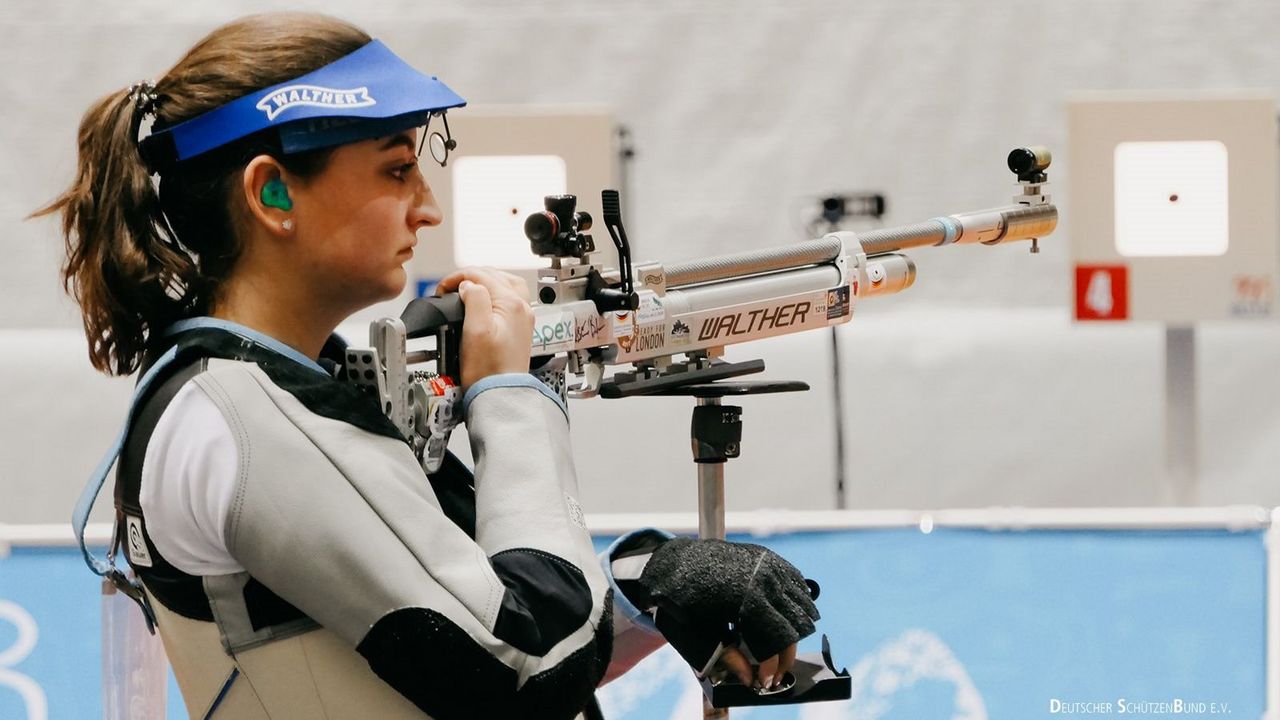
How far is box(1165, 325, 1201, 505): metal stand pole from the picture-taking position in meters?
2.84

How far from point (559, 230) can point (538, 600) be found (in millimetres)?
465

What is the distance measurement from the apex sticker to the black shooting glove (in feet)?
1.44

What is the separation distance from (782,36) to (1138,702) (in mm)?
1724

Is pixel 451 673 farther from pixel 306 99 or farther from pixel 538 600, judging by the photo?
pixel 306 99

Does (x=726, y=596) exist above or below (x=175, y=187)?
below

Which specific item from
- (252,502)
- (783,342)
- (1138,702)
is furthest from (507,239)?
(252,502)

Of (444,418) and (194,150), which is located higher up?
(194,150)

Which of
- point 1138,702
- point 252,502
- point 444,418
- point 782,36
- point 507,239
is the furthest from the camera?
point 782,36

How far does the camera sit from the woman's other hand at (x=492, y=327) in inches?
43.1

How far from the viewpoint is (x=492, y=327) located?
1.10m

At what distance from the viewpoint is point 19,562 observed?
6.82ft

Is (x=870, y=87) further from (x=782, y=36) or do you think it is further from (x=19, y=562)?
(x=19, y=562)

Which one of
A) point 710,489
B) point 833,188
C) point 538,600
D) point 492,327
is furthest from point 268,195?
point 833,188

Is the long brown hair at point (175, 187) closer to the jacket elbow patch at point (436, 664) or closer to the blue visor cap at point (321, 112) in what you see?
the blue visor cap at point (321, 112)
